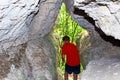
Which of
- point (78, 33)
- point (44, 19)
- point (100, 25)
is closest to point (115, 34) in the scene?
point (100, 25)

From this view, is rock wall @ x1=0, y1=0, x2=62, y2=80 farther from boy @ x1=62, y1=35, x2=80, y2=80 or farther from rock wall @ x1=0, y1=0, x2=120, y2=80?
boy @ x1=62, y1=35, x2=80, y2=80

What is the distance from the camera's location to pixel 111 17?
4922mm

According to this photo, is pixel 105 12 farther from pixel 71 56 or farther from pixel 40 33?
pixel 40 33

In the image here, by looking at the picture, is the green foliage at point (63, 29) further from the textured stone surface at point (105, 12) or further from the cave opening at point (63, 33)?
the textured stone surface at point (105, 12)

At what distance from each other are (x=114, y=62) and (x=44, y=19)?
2215 millimetres

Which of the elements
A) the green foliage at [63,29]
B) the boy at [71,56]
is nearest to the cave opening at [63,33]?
the green foliage at [63,29]

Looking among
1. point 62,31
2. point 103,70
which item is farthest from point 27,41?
point 103,70

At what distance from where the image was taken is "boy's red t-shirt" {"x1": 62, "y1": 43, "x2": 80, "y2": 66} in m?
6.26

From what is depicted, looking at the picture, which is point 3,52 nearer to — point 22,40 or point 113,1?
point 22,40

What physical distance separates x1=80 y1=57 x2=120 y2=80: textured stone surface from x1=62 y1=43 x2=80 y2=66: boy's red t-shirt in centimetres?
43

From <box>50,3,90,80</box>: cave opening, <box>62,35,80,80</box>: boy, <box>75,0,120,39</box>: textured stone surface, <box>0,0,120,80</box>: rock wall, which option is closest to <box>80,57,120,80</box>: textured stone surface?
<box>0,0,120,80</box>: rock wall

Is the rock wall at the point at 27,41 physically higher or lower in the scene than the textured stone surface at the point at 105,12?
lower

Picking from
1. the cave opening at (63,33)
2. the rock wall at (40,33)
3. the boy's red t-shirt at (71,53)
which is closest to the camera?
the rock wall at (40,33)

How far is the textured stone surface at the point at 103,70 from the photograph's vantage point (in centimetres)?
556
